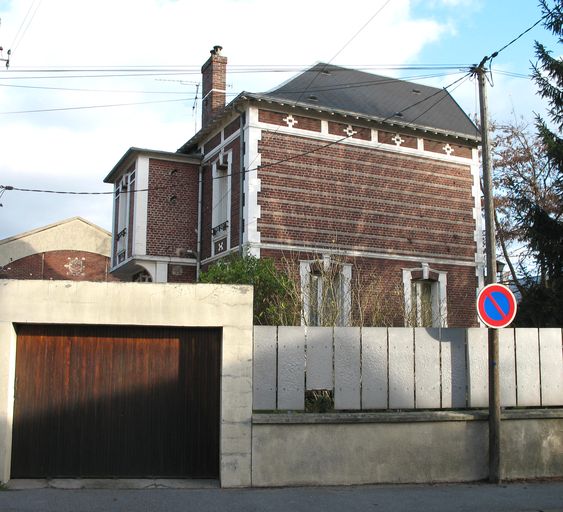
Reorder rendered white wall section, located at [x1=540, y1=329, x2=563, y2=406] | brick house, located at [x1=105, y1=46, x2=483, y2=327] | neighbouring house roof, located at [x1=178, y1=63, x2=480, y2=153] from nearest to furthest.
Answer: rendered white wall section, located at [x1=540, y1=329, x2=563, y2=406], brick house, located at [x1=105, y1=46, x2=483, y2=327], neighbouring house roof, located at [x1=178, y1=63, x2=480, y2=153]

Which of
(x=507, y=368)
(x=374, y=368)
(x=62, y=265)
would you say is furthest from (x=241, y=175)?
(x=62, y=265)

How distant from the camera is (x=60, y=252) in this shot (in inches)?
1559

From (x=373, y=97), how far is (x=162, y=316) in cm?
1485

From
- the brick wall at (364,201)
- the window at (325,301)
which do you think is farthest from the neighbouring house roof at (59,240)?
the window at (325,301)

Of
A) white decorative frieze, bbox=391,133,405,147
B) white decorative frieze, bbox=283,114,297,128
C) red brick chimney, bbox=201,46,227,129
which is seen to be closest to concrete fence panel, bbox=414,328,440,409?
white decorative frieze, bbox=283,114,297,128

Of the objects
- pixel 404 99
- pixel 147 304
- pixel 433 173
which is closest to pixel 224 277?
pixel 147 304

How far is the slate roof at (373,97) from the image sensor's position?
19.2 meters

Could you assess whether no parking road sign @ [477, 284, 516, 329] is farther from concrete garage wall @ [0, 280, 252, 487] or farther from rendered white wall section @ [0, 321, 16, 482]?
rendered white wall section @ [0, 321, 16, 482]

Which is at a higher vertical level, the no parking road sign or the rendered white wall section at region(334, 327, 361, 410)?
the no parking road sign

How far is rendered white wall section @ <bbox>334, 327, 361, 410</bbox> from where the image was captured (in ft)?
29.1

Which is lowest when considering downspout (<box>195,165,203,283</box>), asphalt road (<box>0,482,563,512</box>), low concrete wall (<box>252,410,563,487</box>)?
asphalt road (<box>0,482,563,512</box>)

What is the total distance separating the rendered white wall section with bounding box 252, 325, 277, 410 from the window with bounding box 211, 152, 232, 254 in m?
9.99

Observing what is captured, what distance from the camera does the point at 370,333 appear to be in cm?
912

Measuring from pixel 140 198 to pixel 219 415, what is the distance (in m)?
12.5
